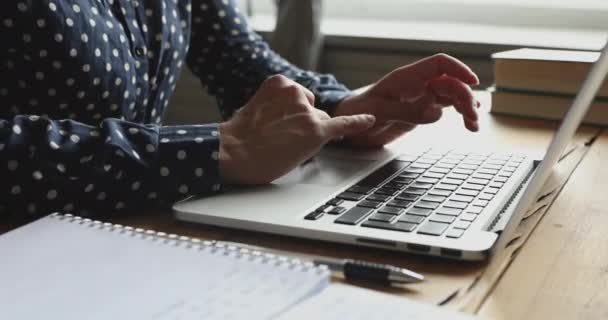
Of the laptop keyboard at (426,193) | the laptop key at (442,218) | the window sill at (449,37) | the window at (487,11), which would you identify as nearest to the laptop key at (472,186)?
the laptop keyboard at (426,193)

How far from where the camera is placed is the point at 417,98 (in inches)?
36.8

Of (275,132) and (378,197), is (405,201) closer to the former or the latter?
(378,197)

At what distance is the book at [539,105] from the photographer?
1.08 metres

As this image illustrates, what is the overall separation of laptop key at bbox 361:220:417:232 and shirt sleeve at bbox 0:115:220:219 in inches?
6.7

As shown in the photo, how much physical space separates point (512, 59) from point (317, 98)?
1.00ft

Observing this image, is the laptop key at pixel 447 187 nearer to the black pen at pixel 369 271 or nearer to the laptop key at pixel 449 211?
the laptop key at pixel 449 211

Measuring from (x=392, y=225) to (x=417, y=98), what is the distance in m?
0.36

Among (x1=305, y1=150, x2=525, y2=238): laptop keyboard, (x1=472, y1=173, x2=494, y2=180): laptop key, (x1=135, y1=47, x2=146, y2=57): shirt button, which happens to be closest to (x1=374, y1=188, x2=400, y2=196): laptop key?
(x1=305, y1=150, x2=525, y2=238): laptop keyboard

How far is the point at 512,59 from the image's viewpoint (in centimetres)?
112

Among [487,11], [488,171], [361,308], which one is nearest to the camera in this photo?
[361,308]

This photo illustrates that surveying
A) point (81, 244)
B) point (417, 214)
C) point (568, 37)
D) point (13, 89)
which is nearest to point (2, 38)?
point (13, 89)

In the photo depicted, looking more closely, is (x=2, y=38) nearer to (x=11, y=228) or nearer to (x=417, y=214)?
(x=11, y=228)

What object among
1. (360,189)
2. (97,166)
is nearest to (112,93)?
(97,166)

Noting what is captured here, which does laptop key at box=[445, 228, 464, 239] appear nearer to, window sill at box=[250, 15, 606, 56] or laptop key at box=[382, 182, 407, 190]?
laptop key at box=[382, 182, 407, 190]
